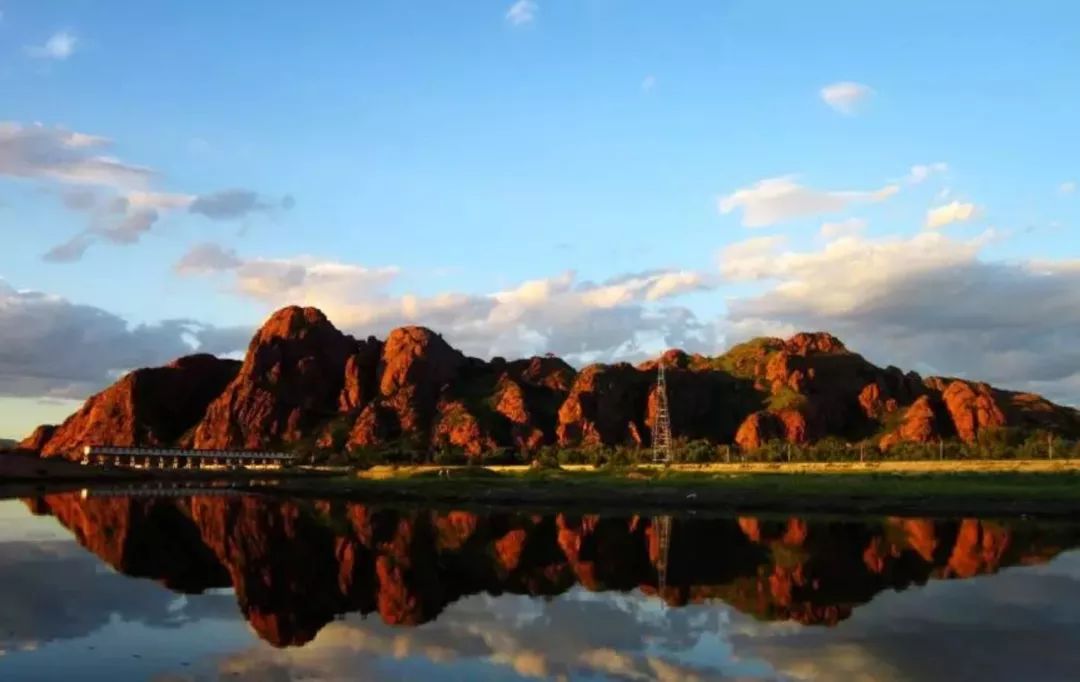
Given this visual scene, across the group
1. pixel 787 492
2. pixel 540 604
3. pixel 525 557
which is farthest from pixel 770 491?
pixel 540 604

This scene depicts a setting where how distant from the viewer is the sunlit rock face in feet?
94.6

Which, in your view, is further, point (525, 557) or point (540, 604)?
point (525, 557)

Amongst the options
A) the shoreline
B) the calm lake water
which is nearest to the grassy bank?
the shoreline

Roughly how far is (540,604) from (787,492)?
2057 inches

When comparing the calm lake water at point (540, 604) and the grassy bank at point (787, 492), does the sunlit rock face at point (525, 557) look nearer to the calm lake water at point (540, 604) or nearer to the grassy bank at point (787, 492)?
the calm lake water at point (540, 604)

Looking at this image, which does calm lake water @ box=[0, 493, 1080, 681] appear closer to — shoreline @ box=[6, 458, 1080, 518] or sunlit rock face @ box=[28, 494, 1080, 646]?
sunlit rock face @ box=[28, 494, 1080, 646]

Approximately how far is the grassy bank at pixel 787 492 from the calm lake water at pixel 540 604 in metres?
14.5

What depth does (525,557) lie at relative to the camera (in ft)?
133

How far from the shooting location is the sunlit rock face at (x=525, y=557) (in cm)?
2883

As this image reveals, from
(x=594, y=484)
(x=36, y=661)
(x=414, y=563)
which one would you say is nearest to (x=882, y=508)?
(x=594, y=484)

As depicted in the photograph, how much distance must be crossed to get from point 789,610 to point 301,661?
1394 cm

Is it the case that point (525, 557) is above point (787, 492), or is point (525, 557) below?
below

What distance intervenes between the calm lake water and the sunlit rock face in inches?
6.7

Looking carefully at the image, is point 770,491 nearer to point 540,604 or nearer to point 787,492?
point 787,492
